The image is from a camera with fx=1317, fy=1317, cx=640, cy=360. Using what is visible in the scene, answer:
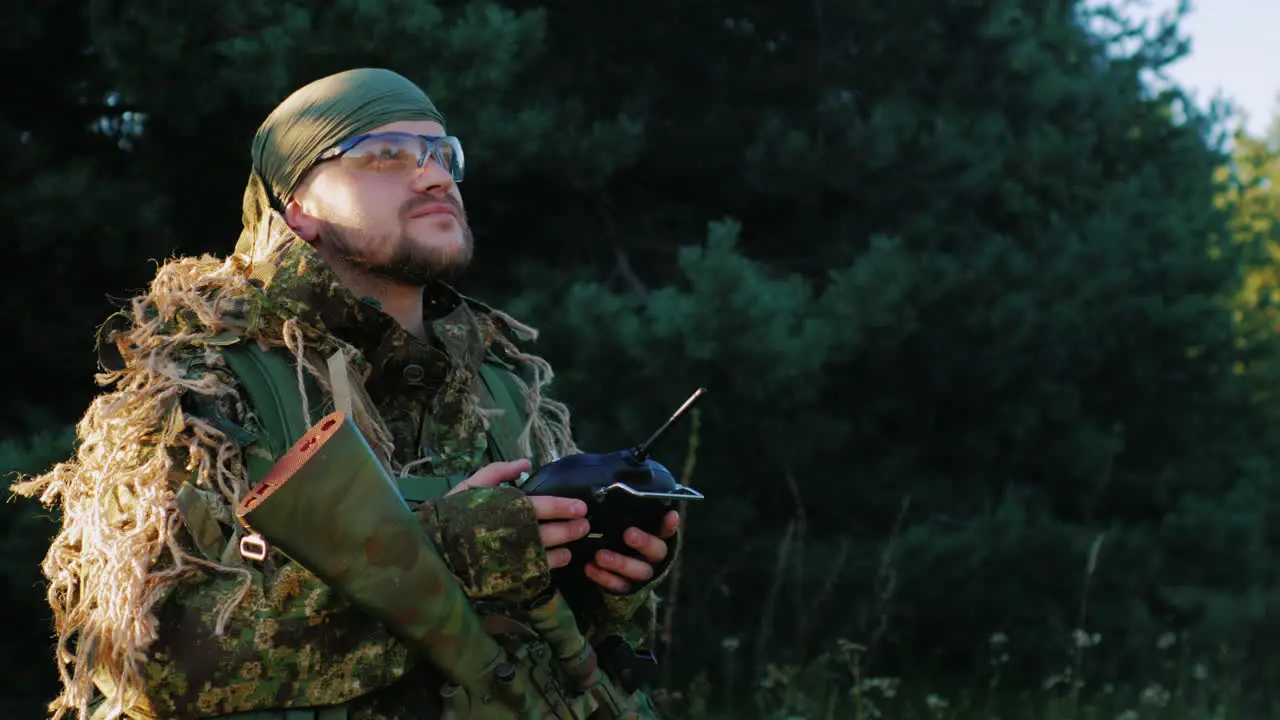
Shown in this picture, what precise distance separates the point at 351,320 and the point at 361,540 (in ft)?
1.80

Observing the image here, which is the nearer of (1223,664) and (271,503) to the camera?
(271,503)

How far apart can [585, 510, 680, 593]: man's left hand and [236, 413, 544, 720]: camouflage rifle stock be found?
8.8 inches


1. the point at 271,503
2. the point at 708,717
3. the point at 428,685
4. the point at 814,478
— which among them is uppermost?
the point at 271,503

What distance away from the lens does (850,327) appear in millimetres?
5461

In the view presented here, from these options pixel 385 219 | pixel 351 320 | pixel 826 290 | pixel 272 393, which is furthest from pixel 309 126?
pixel 826 290

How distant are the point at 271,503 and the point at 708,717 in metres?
3.86

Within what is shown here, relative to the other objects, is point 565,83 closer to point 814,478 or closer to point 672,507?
point 814,478

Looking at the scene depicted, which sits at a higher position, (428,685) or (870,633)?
(428,685)

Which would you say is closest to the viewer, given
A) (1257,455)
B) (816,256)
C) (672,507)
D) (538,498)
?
(538,498)

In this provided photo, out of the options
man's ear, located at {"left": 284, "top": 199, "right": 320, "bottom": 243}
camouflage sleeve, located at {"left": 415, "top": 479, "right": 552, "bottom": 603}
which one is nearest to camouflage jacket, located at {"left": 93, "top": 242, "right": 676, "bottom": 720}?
camouflage sleeve, located at {"left": 415, "top": 479, "right": 552, "bottom": 603}

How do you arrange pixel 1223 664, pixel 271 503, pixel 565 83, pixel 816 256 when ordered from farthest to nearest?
pixel 1223 664 → pixel 816 256 → pixel 565 83 → pixel 271 503

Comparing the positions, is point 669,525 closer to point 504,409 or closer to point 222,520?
point 504,409

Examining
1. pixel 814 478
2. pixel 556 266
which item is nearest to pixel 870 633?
pixel 814 478

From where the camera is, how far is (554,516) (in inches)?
79.5
